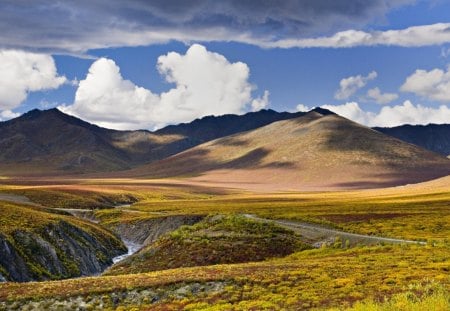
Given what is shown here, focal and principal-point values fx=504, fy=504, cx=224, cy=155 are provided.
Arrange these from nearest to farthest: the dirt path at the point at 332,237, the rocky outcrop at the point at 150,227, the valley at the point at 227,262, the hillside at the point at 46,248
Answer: the valley at the point at 227,262 → the hillside at the point at 46,248 → the dirt path at the point at 332,237 → the rocky outcrop at the point at 150,227

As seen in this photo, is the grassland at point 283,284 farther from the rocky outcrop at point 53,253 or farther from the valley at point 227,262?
the rocky outcrop at point 53,253

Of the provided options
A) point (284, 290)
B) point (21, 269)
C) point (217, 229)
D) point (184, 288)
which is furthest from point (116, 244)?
point (284, 290)

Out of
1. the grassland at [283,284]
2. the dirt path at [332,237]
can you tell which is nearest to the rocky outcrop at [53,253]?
the grassland at [283,284]

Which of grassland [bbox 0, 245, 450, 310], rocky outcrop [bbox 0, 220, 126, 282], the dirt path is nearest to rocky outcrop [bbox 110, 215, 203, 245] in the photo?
rocky outcrop [bbox 0, 220, 126, 282]

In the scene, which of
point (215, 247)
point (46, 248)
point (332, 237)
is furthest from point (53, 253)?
point (332, 237)

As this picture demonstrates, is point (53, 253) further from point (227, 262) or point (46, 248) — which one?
point (227, 262)

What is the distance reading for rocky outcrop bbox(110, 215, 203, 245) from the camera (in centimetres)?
9844

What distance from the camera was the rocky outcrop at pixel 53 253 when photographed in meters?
58.7

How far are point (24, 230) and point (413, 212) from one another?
75771mm

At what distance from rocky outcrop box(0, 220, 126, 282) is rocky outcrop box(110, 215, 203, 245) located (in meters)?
12.7

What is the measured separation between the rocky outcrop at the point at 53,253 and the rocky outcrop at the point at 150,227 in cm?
1274

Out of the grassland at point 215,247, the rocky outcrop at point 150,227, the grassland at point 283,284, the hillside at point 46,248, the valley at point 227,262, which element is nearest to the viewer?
the grassland at point 283,284

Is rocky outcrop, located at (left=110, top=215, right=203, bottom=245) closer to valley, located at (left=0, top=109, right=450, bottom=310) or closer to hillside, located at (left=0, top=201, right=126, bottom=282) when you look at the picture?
valley, located at (left=0, top=109, right=450, bottom=310)

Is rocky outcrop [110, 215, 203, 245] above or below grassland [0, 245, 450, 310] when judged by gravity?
below
